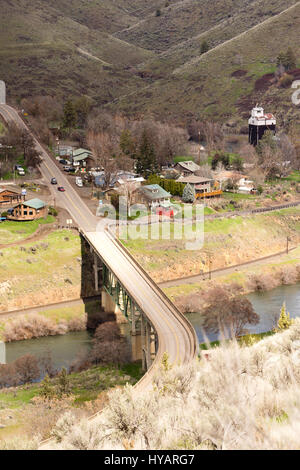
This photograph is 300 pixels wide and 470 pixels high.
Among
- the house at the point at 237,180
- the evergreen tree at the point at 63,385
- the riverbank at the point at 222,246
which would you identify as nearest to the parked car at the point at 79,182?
the riverbank at the point at 222,246

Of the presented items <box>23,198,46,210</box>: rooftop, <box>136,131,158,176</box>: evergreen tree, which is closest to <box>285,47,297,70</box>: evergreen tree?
<box>136,131,158,176</box>: evergreen tree

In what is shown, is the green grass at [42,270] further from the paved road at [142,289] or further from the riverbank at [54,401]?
the riverbank at [54,401]

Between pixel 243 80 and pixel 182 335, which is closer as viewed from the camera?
pixel 182 335

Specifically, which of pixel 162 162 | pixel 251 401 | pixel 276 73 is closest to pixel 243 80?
pixel 276 73

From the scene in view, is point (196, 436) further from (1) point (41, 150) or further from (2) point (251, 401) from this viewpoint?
(1) point (41, 150)

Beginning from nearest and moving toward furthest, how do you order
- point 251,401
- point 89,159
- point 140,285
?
point 251,401
point 140,285
point 89,159
